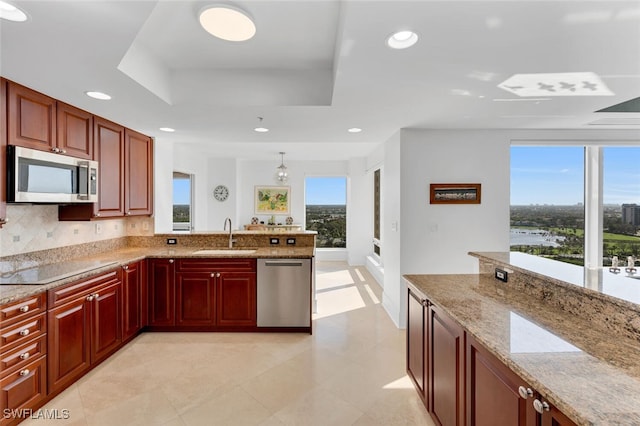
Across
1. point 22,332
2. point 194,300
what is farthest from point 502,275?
point 22,332

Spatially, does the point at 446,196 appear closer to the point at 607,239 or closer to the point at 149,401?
the point at 607,239

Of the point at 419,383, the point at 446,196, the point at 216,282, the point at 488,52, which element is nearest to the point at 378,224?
the point at 446,196

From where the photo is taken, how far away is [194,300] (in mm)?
3340

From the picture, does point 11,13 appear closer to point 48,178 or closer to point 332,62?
point 48,178

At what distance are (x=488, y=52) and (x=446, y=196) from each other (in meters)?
2.03

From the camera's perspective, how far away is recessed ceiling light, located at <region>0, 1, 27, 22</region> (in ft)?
4.46

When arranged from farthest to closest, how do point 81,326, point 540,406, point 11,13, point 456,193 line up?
1. point 456,193
2. point 81,326
3. point 11,13
4. point 540,406

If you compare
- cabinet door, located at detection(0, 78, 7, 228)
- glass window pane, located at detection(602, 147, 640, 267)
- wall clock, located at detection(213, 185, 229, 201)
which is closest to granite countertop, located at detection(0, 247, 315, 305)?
cabinet door, located at detection(0, 78, 7, 228)

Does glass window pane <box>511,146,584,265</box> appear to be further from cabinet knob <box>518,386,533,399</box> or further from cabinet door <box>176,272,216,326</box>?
cabinet door <box>176,272,216,326</box>

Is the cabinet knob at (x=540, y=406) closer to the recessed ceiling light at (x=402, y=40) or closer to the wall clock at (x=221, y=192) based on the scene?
the recessed ceiling light at (x=402, y=40)

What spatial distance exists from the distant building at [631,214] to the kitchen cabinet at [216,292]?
467cm

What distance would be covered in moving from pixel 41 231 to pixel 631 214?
6.53m

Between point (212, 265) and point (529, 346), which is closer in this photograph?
point (529, 346)

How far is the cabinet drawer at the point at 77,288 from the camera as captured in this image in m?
2.14
